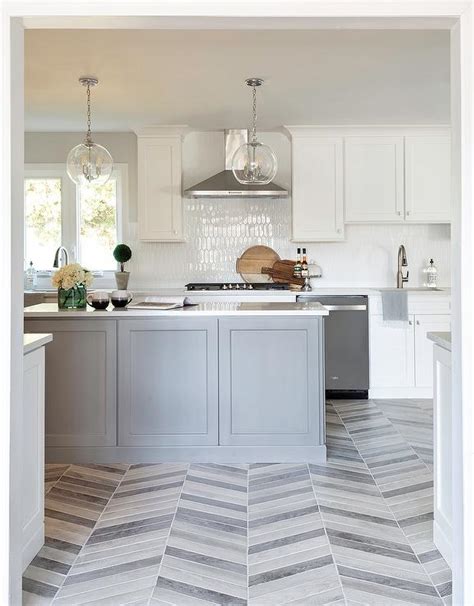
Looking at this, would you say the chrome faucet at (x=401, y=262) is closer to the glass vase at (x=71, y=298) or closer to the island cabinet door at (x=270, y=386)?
the island cabinet door at (x=270, y=386)

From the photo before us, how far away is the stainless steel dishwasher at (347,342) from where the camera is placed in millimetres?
5363

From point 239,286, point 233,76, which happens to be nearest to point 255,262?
point 239,286

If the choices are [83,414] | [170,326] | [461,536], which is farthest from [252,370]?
[461,536]

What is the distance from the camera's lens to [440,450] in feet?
8.11

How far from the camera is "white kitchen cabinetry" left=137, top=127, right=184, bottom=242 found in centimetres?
580

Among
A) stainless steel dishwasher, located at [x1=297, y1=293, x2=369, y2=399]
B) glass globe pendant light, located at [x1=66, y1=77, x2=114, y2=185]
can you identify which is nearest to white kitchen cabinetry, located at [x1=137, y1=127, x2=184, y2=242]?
stainless steel dishwasher, located at [x1=297, y1=293, x2=369, y2=399]

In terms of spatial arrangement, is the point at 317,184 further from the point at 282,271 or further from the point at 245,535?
the point at 245,535

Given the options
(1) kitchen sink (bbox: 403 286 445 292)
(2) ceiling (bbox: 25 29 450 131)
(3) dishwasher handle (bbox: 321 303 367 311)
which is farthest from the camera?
(1) kitchen sink (bbox: 403 286 445 292)

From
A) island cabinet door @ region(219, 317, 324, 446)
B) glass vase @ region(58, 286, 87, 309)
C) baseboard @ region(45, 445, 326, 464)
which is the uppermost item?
glass vase @ region(58, 286, 87, 309)

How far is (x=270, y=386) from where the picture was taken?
364cm

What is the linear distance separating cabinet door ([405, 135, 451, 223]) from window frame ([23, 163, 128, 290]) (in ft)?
9.53

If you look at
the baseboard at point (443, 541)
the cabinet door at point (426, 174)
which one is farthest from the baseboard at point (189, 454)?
the cabinet door at point (426, 174)

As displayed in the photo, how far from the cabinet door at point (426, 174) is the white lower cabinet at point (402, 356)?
3.76 feet

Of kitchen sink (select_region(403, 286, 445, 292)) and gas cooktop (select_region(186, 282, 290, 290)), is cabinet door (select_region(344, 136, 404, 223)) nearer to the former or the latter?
kitchen sink (select_region(403, 286, 445, 292))
